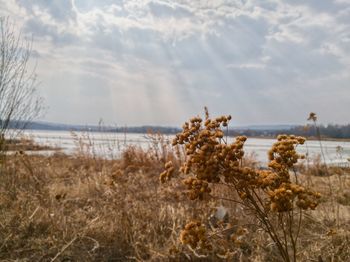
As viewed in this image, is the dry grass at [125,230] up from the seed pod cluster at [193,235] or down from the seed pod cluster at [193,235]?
down

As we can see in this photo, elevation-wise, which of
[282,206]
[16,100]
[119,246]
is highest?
[16,100]

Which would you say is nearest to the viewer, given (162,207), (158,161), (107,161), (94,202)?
(162,207)

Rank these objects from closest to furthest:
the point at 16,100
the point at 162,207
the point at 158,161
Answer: the point at 162,207
the point at 16,100
the point at 158,161

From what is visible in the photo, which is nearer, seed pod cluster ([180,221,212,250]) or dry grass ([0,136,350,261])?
seed pod cluster ([180,221,212,250])

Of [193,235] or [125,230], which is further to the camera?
[125,230]

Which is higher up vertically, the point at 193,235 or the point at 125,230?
the point at 193,235

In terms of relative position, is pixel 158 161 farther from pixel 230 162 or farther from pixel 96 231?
pixel 230 162

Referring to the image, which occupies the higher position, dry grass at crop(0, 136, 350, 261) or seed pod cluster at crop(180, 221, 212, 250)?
seed pod cluster at crop(180, 221, 212, 250)

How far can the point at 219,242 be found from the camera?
9.76 ft

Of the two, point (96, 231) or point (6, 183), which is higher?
point (6, 183)

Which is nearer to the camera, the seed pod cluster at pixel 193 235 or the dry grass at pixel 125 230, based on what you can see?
Answer: the seed pod cluster at pixel 193 235

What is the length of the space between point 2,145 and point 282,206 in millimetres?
5653

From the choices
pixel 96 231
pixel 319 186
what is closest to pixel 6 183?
pixel 96 231

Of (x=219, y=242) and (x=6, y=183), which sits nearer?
(x=219, y=242)
